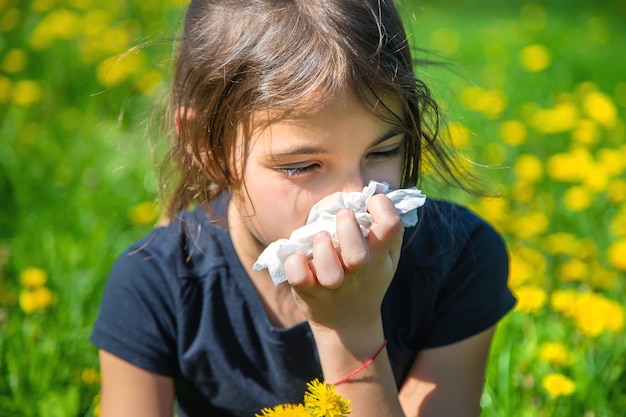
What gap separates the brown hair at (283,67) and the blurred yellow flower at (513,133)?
1.82 meters

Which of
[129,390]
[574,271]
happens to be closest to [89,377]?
[129,390]

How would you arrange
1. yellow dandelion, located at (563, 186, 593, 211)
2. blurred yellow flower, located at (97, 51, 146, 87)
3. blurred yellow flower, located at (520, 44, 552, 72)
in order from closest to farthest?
yellow dandelion, located at (563, 186, 593, 211) < blurred yellow flower, located at (97, 51, 146, 87) < blurred yellow flower, located at (520, 44, 552, 72)

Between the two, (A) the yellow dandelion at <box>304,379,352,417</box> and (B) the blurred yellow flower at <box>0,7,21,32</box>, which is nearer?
(A) the yellow dandelion at <box>304,379,352,417</box>

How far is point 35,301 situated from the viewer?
2195 millimetres

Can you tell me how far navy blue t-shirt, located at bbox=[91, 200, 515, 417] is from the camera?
1.70 m

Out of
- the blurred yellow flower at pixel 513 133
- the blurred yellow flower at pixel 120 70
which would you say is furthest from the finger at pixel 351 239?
the blurred yellow flower at pixel 120 70

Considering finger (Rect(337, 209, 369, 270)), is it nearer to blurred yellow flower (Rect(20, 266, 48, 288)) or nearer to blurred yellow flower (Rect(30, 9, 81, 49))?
blurred yellow flower (Rect(20, 266, 48, 288))

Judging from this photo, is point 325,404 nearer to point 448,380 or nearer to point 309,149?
point 309,149

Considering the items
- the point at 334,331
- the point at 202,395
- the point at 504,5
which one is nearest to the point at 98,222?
the point at 202,395

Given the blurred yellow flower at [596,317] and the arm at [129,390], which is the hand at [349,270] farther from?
the blurred yellow flower at [596,317]

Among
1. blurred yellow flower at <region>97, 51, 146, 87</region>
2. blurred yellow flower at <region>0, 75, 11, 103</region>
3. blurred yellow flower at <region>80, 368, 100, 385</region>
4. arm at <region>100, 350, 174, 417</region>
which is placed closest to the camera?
arm at <region>100, 350, 174, 417</region>

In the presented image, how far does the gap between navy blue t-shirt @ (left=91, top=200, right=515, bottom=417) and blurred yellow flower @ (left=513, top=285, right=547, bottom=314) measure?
1.39ft

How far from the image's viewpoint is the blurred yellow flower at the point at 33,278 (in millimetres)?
→ 2240

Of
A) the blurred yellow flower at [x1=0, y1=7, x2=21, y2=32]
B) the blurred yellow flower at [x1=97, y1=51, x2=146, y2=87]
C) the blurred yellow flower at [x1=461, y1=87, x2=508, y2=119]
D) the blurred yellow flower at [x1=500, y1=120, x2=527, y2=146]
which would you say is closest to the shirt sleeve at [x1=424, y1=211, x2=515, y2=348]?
the blurred yellow flower at [x1=500, y1=120, x2=527, y2=146]
